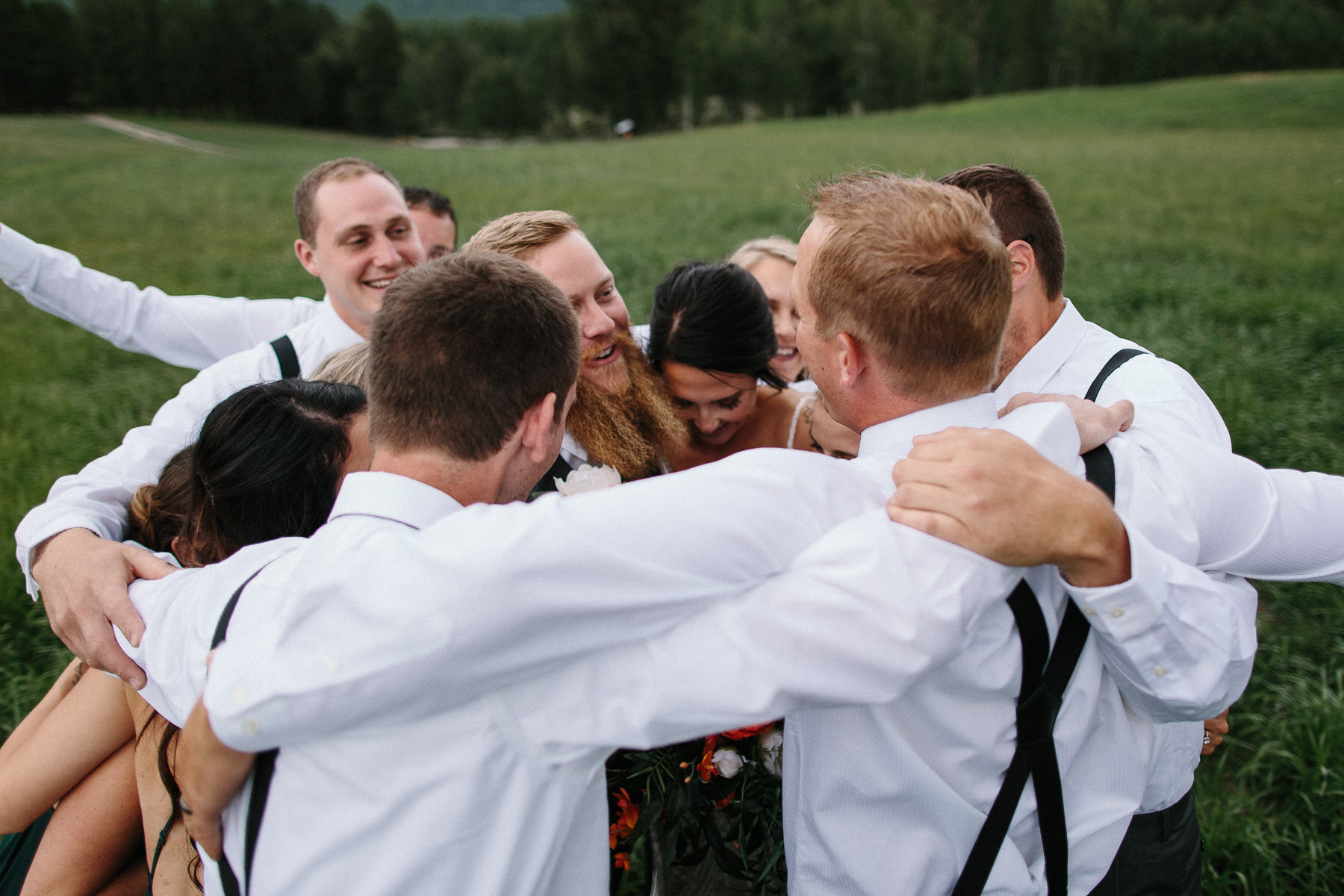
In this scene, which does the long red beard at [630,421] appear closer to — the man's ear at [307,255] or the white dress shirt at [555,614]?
the white dress shirt at [555,614]

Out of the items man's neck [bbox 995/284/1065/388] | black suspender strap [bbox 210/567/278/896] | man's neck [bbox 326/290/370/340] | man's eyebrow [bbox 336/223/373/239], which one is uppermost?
man's eyebrow [bbox 336/223/373/239]

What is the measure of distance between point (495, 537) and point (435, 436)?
1.38 feet

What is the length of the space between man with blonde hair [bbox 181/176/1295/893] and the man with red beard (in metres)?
1.33

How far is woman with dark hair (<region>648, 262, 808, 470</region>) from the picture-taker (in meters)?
3.33

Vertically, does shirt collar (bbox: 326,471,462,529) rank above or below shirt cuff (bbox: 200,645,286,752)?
above

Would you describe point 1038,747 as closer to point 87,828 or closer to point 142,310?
point 87,828

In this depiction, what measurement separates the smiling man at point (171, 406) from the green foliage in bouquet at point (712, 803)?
132cm

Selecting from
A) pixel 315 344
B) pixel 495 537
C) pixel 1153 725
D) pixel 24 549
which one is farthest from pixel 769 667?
pixel 315 344

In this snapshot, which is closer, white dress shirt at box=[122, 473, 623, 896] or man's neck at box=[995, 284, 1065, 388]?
white dress shirt at box=[122, 473, 623, 896]

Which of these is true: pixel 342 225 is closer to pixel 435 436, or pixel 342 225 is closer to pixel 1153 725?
pixel 435 436

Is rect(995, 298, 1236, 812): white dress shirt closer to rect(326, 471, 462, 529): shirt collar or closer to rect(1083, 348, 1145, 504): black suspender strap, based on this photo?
rect(1083, 348, 1145, 504): black suspender strap

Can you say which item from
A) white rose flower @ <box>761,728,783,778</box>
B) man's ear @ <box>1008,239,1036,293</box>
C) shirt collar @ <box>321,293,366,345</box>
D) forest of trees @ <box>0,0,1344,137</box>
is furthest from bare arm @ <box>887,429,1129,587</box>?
forest of trees @ <box>0,0,1344,137</box>

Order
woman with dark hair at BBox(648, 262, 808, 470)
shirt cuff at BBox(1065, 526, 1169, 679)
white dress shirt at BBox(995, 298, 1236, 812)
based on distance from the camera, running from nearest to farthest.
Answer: shirt cuff at BBox(1065, 526, 1169, 679)
white dress shirt at BBox(995, 298, 1236, 812)
woman with dark hair at BBox(648, 262, 808, 470)

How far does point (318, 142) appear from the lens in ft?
175
